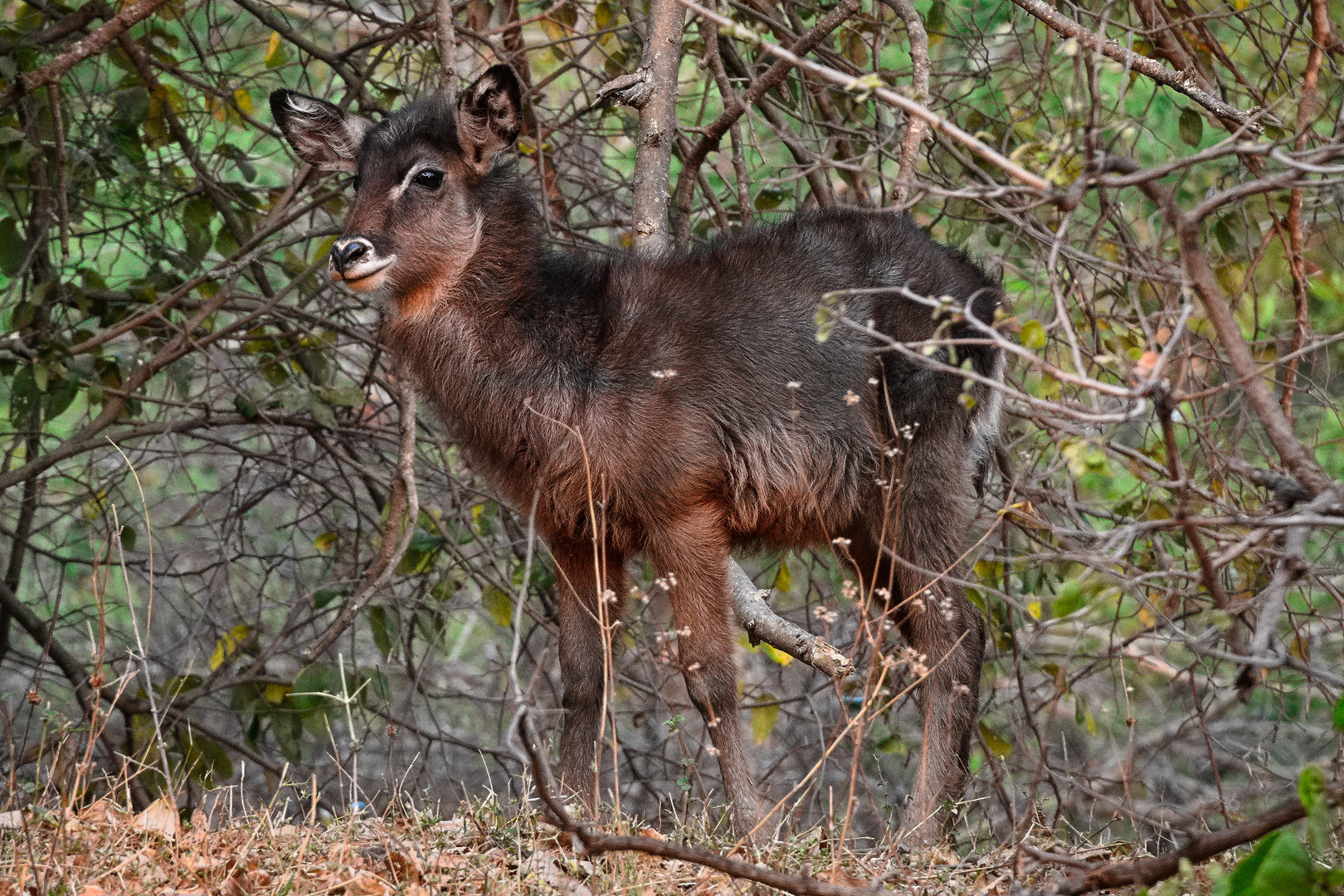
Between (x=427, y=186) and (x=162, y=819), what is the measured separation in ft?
8.38

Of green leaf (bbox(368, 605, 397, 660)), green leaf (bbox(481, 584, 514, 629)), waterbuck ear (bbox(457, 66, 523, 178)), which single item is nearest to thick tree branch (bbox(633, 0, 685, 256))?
waterbuck ear (bbox(457, 66, 523, 178))

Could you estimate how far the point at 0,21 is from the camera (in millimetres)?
5867

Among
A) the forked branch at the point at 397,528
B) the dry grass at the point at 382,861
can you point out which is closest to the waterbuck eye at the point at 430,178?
the forked branch at the point at 397,528

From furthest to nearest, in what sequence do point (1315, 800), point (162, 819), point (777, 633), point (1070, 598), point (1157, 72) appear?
point (777, 633) < point (1157, 72) < point (162, 819) < point (1070, 598) < point (1315, 800)

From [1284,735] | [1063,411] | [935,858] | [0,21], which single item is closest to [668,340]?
[935,858]

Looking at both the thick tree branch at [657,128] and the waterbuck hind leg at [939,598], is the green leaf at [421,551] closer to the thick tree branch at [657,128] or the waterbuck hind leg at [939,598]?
the thick tree branch at [657,128]

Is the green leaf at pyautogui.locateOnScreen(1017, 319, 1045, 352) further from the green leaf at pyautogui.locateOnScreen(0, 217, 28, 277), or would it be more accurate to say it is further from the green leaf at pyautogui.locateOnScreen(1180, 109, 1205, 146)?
the green leaf at pyautogui.locateOnScreen(0, 217, 28, 277)

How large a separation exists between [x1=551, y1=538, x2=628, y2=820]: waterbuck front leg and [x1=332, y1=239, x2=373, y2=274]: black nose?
134cm

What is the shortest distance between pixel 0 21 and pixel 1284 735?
915 centimetres

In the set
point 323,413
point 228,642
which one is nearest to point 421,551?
point 323,413

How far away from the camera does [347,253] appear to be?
4.88 meters

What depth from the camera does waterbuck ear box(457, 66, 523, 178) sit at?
16.5 feet

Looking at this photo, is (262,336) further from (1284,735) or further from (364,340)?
(1284,735)

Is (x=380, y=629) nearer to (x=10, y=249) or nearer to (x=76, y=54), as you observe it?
(x=10, y=249)
